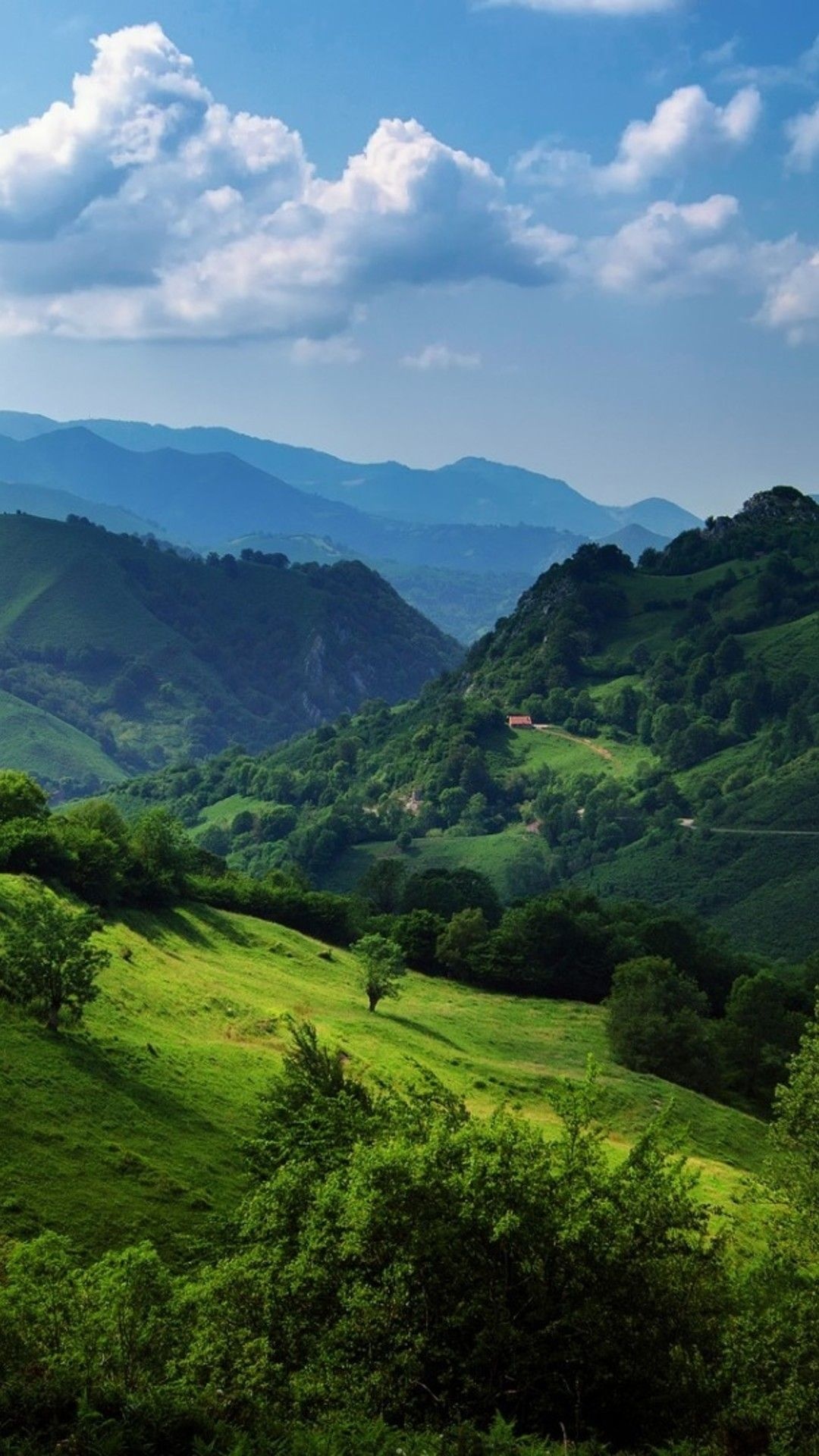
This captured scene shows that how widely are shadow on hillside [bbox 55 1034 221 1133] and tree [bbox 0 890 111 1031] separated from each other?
163 cm

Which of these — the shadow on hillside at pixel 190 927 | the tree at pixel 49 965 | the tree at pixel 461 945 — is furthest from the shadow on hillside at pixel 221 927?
the tree at pixel 49 965

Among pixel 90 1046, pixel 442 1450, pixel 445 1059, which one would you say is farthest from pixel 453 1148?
pixel 445 1059

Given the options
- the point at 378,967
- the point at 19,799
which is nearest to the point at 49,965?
the point at 19,799

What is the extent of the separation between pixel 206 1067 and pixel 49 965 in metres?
9.07

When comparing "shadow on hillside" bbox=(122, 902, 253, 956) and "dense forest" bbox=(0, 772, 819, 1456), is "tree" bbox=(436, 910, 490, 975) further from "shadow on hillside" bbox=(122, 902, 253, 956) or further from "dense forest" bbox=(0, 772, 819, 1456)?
"dense forest" bbox=(0, 772, 819, 1456)

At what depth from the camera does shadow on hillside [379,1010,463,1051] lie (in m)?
80.4

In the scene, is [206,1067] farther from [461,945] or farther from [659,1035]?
[461,945]

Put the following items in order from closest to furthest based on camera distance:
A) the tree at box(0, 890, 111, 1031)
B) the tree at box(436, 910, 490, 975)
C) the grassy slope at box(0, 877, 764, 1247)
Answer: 1. the grassy slope at box(0, 877, 764, 1247)
2. the tree at box(0, 890, 111, 1031)
3. the tree at box(436, 910, 490, 975)

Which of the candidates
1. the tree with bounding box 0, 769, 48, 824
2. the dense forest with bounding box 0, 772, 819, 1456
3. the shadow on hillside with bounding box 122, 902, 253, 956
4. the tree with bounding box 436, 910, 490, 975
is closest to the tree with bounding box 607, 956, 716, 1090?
the tree with bounding box 436, 910, 490, 975

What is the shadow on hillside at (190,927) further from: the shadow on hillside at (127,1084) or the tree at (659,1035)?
the tree at (659,1035)

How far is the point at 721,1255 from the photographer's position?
102ft

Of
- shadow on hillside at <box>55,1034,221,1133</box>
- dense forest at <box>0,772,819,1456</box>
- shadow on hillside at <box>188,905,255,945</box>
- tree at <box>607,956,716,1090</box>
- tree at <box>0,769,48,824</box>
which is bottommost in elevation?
tree at <box>607,956,716,1090</box>

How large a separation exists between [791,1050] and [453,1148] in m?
75.9

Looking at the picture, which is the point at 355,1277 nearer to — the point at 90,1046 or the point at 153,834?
the point at 90,1046
